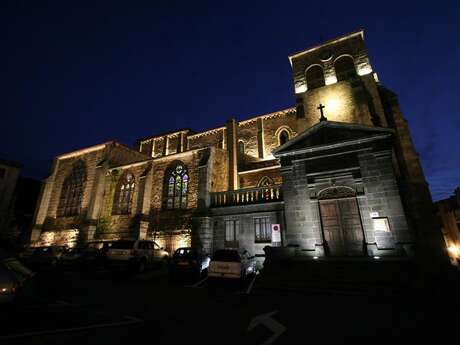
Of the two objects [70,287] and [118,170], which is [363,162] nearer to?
[70,287]

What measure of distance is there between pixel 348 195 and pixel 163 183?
14.2 m

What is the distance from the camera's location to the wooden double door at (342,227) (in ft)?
37.0

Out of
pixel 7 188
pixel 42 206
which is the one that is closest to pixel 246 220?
pixel 42 206

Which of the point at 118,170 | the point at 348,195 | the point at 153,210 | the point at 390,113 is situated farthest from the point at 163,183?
the point at 390,113

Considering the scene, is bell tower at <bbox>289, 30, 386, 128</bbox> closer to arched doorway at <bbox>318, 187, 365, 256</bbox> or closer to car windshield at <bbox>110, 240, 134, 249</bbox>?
arched doorway at <bbox>318, 187, 365, 256</bbox>

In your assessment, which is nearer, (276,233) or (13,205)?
(276,233)

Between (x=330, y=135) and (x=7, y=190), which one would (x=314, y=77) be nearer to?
(x=330, y=135)

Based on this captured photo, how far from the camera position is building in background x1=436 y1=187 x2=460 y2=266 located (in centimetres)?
2041

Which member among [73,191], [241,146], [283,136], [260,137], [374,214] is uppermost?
[260,137]

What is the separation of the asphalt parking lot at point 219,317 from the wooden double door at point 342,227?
12.6 feet

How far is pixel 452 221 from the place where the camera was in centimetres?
2125

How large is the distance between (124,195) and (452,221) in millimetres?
30173

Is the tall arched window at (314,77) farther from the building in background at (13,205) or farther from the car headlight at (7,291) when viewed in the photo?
the building in background at (13,205)

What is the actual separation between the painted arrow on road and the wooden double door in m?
7.02
